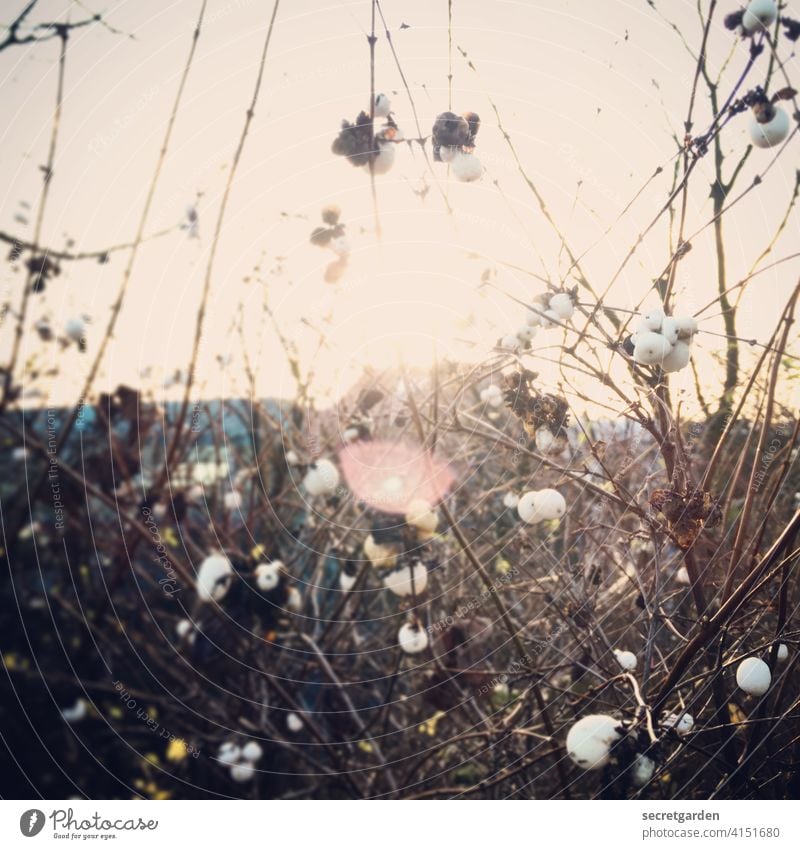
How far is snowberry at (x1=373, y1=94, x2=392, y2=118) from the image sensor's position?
0.66 m

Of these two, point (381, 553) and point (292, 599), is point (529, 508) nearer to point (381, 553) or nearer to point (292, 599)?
point (381, 553)

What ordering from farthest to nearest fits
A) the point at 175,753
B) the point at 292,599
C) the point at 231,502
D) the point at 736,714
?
the point at 231,502 < the point at 175,753 < the point at 292,599 < the point at 736,714

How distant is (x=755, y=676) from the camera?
59 centimetres

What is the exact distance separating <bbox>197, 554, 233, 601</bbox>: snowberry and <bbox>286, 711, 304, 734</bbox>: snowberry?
0.43 m

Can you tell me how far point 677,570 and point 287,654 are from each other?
85cm

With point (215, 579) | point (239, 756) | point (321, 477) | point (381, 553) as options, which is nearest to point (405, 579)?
point (381, 553)

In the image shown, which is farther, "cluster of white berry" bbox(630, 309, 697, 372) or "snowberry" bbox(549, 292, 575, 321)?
"snowberry" bbox(549, 292, 575, 321)

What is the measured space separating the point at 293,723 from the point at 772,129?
52.4 inches

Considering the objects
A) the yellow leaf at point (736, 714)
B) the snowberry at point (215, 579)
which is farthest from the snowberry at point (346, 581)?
the yellow leaf at point (736, 714)

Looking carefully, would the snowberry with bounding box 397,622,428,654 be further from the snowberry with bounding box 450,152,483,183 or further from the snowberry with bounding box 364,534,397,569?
the snowberry with bounding box 450,152,483,183

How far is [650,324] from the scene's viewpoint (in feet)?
1.79

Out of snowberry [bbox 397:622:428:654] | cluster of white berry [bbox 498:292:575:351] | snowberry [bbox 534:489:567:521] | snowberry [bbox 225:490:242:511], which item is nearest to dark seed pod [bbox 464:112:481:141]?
cluster of white berry [bbox 498:292:575:351]
